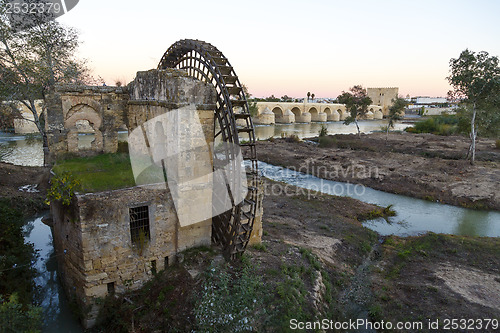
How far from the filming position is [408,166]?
22531 millimetres

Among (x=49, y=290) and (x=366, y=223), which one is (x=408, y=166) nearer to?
(x=366, y=223)

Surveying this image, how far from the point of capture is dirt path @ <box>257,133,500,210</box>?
56.1ft

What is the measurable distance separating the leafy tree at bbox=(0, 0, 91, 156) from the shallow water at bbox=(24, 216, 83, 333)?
5.90 meters

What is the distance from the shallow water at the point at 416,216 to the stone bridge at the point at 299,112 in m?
35.6

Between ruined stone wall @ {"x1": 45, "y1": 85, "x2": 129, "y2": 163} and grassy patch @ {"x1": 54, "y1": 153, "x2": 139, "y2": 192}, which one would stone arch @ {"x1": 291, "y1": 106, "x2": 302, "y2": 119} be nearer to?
ruined stone wall @ {"x1": 45, "y1": 85, "x2": 129, "y2": 163}

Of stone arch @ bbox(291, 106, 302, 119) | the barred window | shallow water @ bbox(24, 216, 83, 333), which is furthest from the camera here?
stone arch @ bbox(291, 106, 302, 119)

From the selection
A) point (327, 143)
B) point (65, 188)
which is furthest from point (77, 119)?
point (327, 143)

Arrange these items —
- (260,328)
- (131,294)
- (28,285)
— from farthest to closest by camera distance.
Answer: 1. (28,285)
2. (131,294)
3. (260,328)

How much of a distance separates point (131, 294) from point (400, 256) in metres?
8.34

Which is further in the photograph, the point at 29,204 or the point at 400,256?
the point at 29,204

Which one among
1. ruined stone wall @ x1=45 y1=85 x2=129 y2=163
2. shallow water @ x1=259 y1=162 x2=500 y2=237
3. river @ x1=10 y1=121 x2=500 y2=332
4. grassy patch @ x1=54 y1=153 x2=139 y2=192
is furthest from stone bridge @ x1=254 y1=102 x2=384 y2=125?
grassy patch @ x1=54 y1=153 x2=139 y2=192

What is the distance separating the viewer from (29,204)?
1327 cm

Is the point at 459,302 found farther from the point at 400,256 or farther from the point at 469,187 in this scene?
the point at 469,187

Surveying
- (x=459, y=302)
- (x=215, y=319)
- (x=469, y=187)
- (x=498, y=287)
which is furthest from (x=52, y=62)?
(x=469, y=187)
